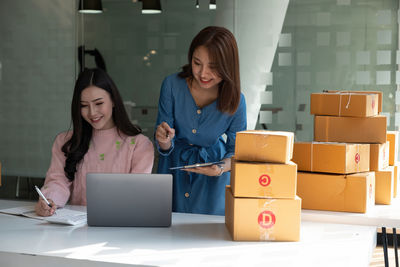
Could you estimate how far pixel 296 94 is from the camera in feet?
14.8

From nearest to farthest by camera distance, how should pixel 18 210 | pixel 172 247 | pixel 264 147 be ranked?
pixel 172 247 → pixel 264 147 → pixel 18 210

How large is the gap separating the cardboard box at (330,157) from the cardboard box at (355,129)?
0.58 feet

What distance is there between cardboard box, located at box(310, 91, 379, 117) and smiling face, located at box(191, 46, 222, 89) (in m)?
0.65

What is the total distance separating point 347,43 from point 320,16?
317 mm

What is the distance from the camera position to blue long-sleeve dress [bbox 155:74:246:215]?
258 cm

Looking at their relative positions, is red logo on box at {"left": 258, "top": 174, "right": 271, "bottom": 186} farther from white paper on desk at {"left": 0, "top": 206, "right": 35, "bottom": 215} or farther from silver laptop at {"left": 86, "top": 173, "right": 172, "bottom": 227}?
white paper on desk at {"left": 0, "top": 206, "right": 35, "bottom": 215}

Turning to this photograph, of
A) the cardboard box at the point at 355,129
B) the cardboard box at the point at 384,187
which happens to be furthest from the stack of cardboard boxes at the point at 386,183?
the cardboard box at the point at 355,129

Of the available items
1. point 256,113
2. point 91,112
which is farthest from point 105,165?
point 256,113

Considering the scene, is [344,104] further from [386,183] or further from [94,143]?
[94,143]

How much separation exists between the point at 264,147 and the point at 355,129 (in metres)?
1.07

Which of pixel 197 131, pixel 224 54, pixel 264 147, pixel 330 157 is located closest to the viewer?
pixel 264 147

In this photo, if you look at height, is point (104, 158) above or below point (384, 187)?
above

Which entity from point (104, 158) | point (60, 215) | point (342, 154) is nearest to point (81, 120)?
point (104, 158)

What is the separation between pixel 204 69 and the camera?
2383 mm
